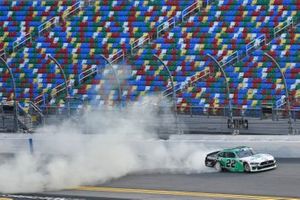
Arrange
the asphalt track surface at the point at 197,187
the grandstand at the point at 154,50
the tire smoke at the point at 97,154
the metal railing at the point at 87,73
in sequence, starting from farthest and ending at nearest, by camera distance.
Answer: the metal railing at the point at 87,73, the grandstand at the point at 154,50, the tire smoke at the point at 97,154, the asphalt track surface at the point at 197,187

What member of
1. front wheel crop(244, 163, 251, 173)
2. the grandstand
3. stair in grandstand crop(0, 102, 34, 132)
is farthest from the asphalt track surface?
the grandstand

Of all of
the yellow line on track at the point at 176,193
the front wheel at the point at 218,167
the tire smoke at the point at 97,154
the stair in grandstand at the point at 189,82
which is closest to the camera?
the yellow line on track at the point at 176,193

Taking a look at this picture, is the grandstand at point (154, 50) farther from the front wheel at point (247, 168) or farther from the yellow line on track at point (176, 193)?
the yellow line on track at point (176, 193)

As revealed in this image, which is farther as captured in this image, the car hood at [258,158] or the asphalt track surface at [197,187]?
the car hood at [258,158]

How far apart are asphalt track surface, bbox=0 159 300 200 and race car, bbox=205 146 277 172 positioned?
0.35 m

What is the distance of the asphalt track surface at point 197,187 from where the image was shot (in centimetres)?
2370

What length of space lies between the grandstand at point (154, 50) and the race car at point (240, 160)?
10429 mm

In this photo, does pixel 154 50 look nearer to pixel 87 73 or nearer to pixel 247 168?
pixel 87 73

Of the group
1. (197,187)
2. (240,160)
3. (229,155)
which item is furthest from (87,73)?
(197,187)

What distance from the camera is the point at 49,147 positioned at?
3350 cm

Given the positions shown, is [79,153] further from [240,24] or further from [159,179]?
[240,24]

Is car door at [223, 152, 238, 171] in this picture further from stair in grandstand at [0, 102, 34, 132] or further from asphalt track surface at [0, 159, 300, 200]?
stair in grandstand at [0, 102, 34, 132]

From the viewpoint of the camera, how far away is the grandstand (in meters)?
42.9

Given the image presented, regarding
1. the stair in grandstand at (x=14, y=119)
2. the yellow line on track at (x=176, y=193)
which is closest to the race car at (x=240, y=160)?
the yellow line on track at (x=176, y=193)
